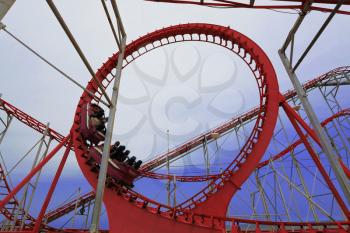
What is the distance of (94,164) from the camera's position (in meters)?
8.92

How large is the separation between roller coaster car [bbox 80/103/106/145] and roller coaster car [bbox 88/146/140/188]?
0.40 meters

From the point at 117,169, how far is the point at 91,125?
75.0 inches

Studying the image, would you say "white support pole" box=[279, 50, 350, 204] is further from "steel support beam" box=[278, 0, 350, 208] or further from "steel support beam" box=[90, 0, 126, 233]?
"steel support beam" box=[90, 0, 126, 233]

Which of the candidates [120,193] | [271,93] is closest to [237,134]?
[271,93]

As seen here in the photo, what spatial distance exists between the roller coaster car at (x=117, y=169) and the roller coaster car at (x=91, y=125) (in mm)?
402

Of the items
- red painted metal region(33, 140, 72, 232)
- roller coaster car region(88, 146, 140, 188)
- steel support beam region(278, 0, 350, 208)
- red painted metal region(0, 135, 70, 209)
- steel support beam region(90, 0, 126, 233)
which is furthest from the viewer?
roller coaster car region(88, 146, 140, 188)

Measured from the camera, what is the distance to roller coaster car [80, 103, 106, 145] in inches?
358

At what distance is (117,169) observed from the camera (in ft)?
30.5

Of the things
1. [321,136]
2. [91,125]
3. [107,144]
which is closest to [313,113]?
[321,136]

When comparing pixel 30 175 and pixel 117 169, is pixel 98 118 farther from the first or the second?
pixel 30 175

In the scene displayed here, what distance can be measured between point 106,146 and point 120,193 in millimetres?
5506

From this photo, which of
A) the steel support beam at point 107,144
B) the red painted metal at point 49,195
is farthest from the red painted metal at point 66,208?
the steel support beam at point 107,144

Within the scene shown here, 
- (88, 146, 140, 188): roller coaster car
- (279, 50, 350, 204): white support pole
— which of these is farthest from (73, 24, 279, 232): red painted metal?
(279, 50, 350, 204): white support pole

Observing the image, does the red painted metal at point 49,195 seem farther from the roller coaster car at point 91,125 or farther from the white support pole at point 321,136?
the white support pole at point 321,136
